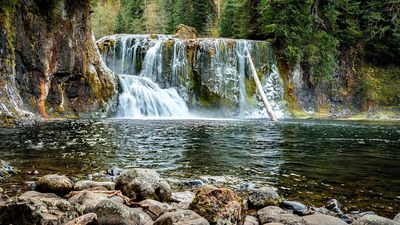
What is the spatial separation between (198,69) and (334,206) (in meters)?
26.4

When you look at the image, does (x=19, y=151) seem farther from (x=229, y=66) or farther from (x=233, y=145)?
(x=229, y=66)

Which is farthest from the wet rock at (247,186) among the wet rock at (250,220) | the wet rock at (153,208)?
the wet rock at (153,208)

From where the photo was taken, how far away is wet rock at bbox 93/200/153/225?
466cm

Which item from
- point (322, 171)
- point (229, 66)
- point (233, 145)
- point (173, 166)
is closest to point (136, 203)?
point (173, 166)

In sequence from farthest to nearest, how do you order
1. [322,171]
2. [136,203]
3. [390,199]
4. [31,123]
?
[31,123] < [322,171] < [390,199] < [136,203]

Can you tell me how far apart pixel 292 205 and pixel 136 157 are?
5.22 m

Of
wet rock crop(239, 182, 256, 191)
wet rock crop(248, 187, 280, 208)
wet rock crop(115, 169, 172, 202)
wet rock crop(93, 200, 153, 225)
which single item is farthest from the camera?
wet rock crop(239, 182, 256, 191)

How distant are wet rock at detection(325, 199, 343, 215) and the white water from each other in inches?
848

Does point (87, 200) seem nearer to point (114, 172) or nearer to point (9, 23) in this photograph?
point (114, 172)

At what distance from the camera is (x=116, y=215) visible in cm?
469

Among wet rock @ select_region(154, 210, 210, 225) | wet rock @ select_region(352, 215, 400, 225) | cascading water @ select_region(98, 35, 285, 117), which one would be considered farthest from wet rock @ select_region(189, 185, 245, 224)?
cascading water @ select_region(98, 35, 285, 117)

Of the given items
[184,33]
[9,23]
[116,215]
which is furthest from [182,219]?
[184,33]

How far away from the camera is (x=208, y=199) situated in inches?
196

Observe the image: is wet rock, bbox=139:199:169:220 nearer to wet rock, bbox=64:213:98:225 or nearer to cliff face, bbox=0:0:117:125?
wet rock, bbox=64:213:98:225
